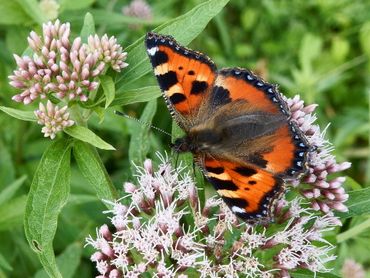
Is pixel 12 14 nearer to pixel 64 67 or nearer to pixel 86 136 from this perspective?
pixel 64 67

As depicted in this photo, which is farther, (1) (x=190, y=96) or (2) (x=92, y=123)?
(2) (x=92, y=123)

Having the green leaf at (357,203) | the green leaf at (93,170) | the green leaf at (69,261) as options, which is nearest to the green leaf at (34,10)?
the green leaf at (93,170)

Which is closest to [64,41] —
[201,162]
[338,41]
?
[201,162]

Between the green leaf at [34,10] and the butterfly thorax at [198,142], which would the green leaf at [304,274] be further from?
the green leaf at [34,10]

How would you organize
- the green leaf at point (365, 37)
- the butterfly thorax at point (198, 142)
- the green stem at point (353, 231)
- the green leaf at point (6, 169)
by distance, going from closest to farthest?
the butterfly thorax at point (198, 142) < the green stem at point (353, 231) < the green leaf at point (6, 169) < the green leaf at point (365, 37)

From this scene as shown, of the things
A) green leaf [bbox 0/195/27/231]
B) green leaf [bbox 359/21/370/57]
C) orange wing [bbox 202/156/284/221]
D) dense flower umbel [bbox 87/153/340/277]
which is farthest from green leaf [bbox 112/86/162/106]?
green leaf [bbox 359/21/370/57]

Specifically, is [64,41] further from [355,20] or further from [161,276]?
[355,20]
